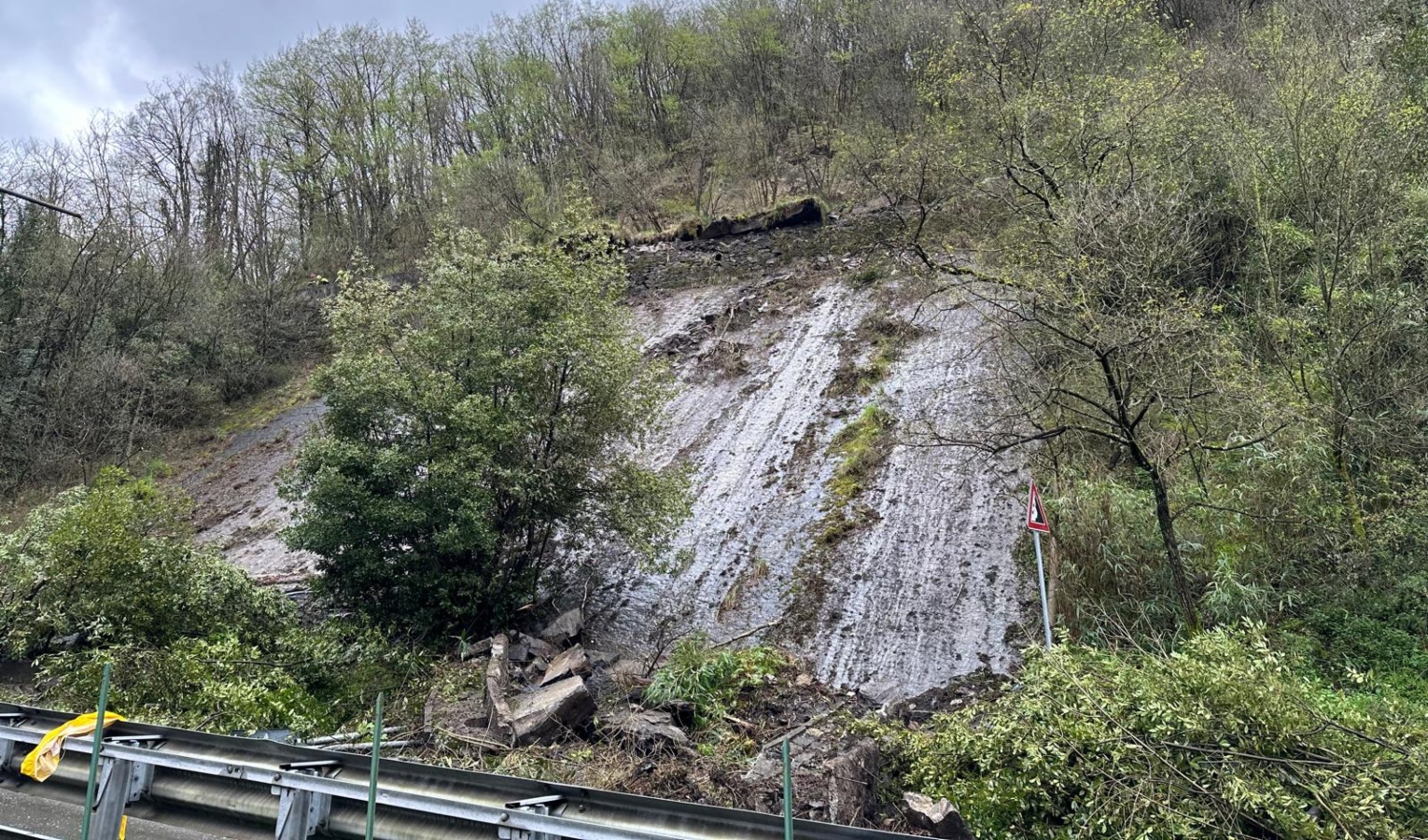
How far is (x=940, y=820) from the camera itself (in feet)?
17.3

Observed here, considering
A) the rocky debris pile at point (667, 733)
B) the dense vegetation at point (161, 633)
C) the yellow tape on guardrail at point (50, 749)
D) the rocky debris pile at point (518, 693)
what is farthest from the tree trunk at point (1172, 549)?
the dense vegetation at point (161, 633)

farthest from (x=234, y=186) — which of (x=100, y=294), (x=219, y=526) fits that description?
(x=219, y=526)

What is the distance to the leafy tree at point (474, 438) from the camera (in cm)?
1079

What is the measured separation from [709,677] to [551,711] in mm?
2168

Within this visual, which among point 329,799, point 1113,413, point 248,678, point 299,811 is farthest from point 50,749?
point 1113,413

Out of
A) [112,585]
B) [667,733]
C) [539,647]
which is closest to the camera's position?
[667,733]

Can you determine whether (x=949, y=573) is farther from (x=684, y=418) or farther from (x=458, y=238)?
(x=458, y=238)

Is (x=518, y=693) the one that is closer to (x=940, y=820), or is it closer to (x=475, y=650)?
(x=475, y=650)

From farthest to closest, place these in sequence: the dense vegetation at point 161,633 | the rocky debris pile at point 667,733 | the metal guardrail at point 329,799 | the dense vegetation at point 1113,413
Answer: the dense vegetation at point 161,633
the rocky debris pile at point 667,733
the dense vegetation at point 1113,413
the metal guardrail at point 329,799

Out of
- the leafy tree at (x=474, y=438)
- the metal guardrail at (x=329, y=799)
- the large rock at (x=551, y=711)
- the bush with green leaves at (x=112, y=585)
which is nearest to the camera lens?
the metal guardrail at (x=329, y=799)

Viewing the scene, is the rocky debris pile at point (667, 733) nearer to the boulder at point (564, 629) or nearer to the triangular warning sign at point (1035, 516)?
the boulder at point (564, 629)

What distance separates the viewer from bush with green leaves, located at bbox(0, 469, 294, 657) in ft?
30.7

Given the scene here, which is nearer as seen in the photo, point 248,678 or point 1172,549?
point 1172,549

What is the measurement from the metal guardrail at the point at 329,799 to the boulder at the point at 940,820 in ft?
7.52
